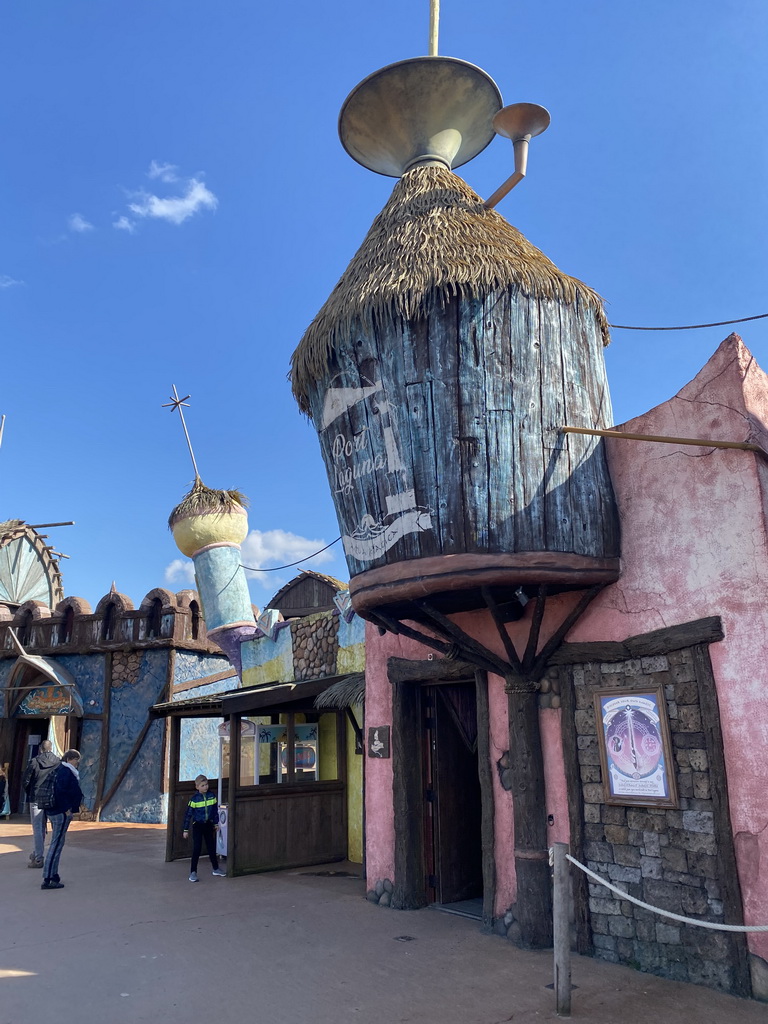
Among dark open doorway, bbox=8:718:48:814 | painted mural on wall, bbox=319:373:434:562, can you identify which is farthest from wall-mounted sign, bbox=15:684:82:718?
painted mural on wall, bbox=319:373:434:562

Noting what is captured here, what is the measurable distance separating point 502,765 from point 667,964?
2108mm

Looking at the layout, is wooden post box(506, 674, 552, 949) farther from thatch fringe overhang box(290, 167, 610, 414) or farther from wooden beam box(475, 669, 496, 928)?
thatch fringe overhang box(290, 167, 610, 414)

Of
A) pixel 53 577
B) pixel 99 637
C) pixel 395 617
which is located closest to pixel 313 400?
pixel 395 617

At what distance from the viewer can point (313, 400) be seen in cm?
773

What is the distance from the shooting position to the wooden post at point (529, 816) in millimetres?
6642

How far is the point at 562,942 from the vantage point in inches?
201

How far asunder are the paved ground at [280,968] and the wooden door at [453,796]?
0.57 meters

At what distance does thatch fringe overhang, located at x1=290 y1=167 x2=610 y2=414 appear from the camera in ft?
22.4

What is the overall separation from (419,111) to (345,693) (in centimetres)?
718

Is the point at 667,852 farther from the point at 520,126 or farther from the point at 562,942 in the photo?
the point at 520,126

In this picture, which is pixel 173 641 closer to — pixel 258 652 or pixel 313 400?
pixel 258 652

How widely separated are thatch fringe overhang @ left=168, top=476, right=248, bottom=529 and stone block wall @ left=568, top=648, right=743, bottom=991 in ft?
31.2

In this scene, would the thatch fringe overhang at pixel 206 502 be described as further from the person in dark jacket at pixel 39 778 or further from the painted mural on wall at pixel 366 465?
the painted mural on wall at pixel 366 465

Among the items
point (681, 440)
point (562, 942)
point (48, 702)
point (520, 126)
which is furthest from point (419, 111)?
point (48, 702)
